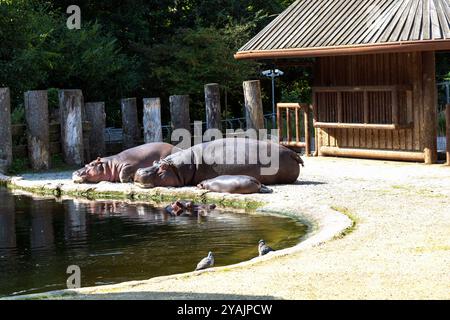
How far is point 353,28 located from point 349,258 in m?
11.3

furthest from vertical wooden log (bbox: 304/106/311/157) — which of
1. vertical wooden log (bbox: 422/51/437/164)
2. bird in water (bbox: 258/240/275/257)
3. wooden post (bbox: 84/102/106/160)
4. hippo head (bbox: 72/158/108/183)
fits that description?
bird in water (bbox: 258/240/275/257)

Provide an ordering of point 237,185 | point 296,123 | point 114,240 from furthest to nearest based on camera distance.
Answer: point 296,123
point 237,185
point 114,240

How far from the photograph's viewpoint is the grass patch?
40.0 feet

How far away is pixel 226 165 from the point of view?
18.2 metres

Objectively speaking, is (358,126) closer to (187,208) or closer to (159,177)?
(159,177)

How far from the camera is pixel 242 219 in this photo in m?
14.8

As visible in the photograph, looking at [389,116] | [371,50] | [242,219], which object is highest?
[371,50]

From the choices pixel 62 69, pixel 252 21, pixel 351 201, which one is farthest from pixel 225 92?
pixel 351 201

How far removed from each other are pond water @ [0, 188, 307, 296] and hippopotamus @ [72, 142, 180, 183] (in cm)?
208

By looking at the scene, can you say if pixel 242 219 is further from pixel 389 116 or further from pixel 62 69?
pixel 62 69

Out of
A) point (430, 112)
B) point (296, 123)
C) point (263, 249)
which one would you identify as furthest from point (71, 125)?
point (263, 249)

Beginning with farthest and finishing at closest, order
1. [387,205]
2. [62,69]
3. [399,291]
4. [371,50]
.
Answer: [62,69] → [371,50] → [387,205] → [399,291]

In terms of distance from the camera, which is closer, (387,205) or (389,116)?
(387,205)
